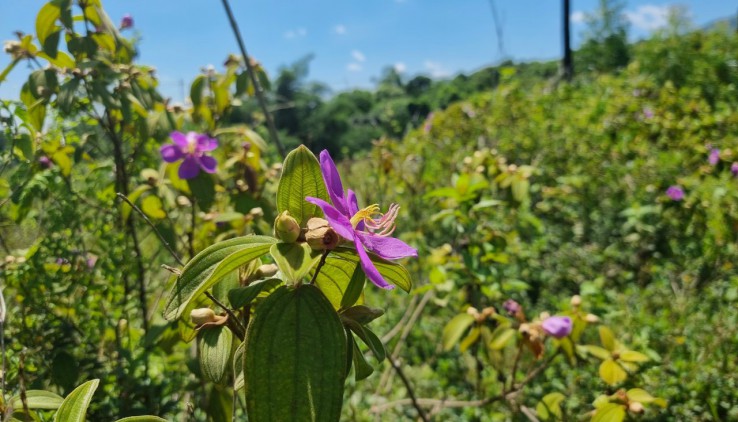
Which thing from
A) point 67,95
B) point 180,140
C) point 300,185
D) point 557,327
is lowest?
point 557,327

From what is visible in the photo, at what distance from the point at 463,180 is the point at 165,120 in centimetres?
92

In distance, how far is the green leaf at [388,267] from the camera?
0.61 m

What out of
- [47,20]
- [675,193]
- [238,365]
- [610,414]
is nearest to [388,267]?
[238,365]

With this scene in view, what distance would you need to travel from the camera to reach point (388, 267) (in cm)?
64

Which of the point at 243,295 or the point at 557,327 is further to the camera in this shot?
the point at 557,327

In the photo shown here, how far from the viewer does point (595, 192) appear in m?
3.35

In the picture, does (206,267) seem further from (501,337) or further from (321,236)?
(501,337)

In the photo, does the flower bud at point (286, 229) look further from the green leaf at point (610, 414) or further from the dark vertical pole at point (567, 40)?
the dark vertical pole at point (567, 40)

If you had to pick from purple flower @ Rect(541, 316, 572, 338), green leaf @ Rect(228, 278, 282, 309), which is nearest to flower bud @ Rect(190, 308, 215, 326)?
green leaf @ Rect(228, 278, 282, 309)

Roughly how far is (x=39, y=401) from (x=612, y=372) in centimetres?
128

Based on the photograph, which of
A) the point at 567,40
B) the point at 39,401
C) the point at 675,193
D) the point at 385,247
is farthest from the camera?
the point at 567,40

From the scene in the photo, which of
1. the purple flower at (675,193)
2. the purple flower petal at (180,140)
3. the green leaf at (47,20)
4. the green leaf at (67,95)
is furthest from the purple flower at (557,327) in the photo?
the purple flower at (675,193)

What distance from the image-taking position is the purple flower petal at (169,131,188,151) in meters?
1.26

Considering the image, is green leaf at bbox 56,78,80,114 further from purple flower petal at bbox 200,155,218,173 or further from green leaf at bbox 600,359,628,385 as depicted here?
green leaf at bbox 600,359,628,385
